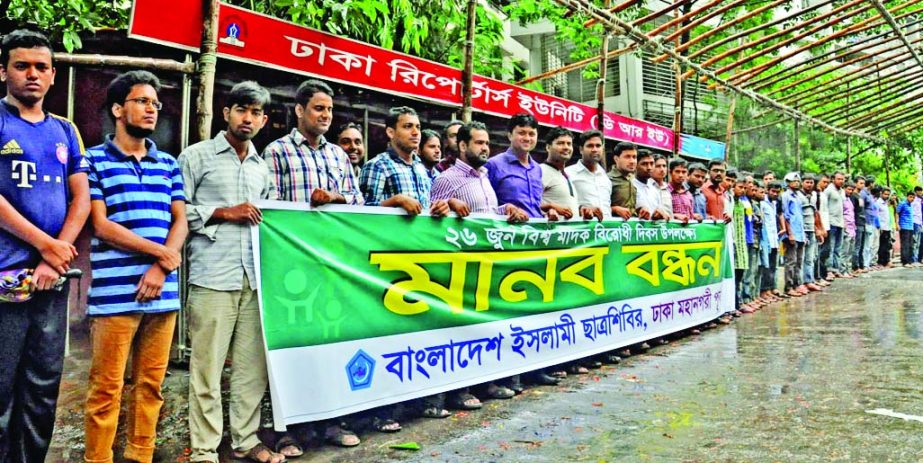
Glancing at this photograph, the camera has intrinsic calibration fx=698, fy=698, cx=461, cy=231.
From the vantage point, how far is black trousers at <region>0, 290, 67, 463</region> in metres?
2.88

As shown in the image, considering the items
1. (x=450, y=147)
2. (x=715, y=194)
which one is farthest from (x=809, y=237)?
(x=450, y=147)

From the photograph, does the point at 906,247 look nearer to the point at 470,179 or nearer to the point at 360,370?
the point at 470,179

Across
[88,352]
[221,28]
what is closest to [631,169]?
[221,28]

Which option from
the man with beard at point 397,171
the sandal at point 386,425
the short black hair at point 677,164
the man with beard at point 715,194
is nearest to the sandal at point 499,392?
the sandal at point 386,425

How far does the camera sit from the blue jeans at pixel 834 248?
43.4 ft

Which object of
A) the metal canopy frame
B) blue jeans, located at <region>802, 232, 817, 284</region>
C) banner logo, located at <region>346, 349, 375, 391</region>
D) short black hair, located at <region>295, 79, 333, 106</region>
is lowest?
banner logo, located at <region>346, 349, 375, 391</region>

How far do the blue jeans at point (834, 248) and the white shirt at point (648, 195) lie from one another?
735 cm

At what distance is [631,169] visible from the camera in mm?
6934

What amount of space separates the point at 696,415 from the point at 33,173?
372cm

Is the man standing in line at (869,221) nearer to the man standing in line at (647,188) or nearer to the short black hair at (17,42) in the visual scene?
the man standing in line at (647,188)

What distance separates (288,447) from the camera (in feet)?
11.8

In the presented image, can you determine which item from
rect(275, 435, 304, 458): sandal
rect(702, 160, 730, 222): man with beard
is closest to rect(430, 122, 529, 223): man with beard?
rect(275, 435, 304, 458): sandal

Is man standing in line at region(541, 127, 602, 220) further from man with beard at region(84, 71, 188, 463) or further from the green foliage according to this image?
the green foliage

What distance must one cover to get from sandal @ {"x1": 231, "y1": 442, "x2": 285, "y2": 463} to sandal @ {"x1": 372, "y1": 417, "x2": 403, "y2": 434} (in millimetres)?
648
